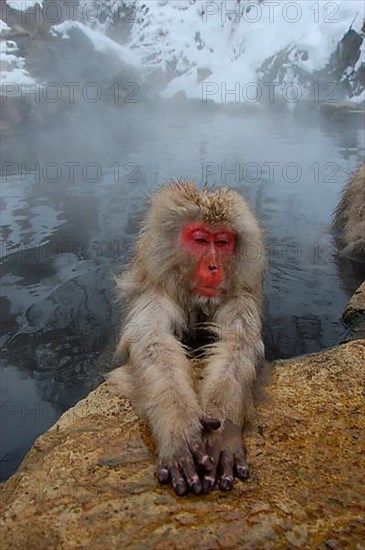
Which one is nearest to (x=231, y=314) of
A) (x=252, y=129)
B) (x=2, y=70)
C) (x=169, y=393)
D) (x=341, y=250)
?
(x=169, y=393)

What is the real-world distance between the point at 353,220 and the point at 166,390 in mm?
4155

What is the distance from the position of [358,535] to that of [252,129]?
1854cm

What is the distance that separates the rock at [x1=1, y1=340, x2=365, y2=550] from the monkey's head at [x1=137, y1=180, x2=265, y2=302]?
0.71 m

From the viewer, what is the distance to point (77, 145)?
14250 millimetres

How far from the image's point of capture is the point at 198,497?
5.96ft

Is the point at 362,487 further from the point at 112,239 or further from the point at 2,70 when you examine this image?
the point at 2,70

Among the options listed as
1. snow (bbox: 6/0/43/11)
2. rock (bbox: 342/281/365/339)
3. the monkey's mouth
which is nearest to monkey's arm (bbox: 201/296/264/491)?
the monkey's mouth

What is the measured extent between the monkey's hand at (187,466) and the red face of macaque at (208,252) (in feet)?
2.96

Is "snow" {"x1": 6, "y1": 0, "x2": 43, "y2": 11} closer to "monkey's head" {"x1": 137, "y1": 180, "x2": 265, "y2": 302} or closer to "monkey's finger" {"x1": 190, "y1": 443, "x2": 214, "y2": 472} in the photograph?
"monkey's head" {"x1": 137, "y1": 180, "x2": 265, "y2": 302}

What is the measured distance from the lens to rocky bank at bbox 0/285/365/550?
1656 millimetres

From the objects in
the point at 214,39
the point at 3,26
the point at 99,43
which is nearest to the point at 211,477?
the point at 3,26

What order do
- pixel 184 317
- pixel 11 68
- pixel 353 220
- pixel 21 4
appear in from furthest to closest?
pixel 21 4, pixel 11 68, pixel 353 220, pixel 184 317

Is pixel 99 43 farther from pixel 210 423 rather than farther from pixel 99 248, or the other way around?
pixel 210 423

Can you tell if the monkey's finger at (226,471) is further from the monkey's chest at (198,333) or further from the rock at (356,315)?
the rock at (356,315)
